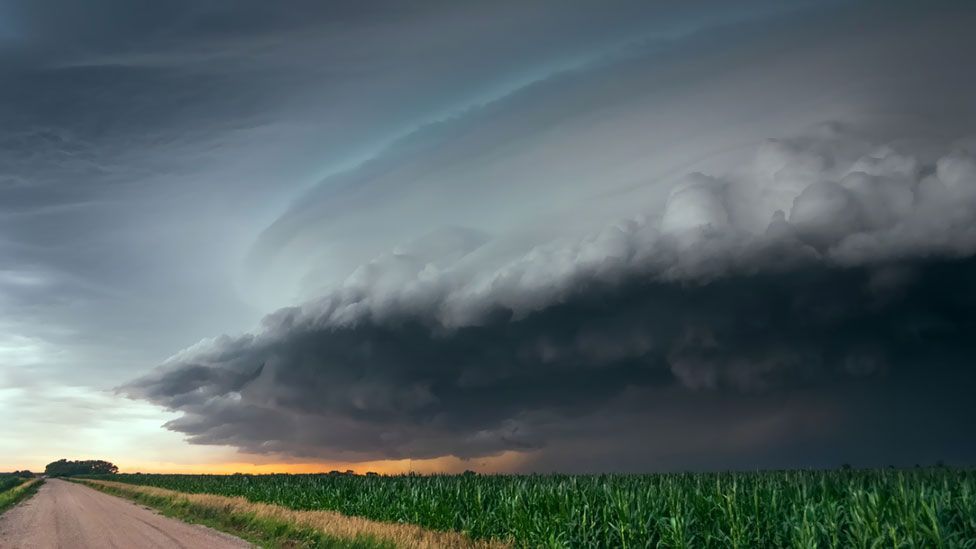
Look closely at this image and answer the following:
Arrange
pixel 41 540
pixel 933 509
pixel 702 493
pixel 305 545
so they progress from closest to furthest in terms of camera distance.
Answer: pixel 933 509, pixel 702 493, pixel 305 545, pixel 41 540

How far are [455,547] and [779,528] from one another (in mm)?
11619

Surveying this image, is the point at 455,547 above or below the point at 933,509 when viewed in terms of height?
below

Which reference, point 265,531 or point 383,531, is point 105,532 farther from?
point 383,531

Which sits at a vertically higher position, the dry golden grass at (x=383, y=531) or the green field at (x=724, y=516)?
the green field at (x=724, y=516)

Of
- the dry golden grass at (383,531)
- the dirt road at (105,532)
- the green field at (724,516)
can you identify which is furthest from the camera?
the dirt road at (105,532)

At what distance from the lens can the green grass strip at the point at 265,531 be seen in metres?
25.3

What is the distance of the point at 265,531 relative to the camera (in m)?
32.8

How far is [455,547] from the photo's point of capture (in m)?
24.7

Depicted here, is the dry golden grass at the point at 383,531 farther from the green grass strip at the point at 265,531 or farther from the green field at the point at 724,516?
the green field at the point at 724,516

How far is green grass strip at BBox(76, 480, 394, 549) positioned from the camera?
25.3m

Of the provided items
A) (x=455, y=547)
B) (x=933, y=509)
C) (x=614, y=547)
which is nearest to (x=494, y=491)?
(x=455, y=547)

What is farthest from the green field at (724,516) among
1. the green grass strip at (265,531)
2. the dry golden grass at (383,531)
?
the green grass strip at (265,531)

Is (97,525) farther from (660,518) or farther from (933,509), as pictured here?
(933,509)

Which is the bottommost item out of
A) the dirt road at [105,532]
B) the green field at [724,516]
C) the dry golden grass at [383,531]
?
the dirt road at [105,532]
